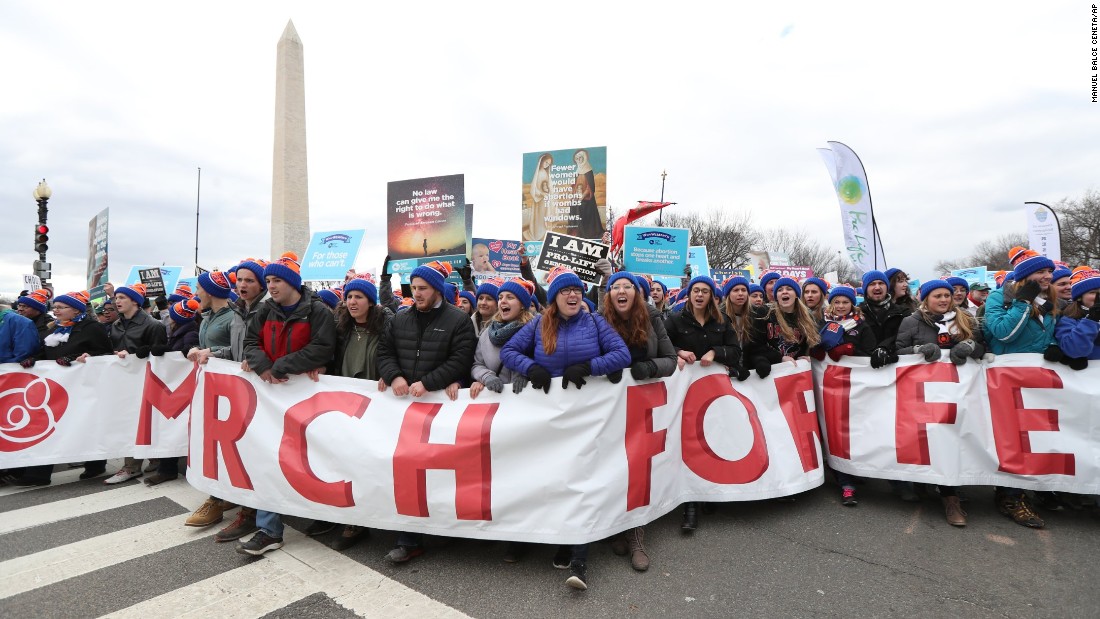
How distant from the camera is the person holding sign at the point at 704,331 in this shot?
4406 mm

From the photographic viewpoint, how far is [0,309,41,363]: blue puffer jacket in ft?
17.4

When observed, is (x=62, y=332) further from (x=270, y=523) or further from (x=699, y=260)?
(x=699, y=260)

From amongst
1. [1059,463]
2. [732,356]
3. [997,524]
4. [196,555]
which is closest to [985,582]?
[997,524]

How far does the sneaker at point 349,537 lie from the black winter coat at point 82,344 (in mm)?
3719

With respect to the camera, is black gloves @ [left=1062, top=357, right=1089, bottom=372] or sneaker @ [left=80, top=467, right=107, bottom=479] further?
sneaker @ [left=80, top=467, right=107, bottom=479]

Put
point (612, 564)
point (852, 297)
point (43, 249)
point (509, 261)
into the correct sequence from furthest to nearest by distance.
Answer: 1. point (509, 261)
2. point (43, 249)
3. point (852, 297)
4. point (612, 564)

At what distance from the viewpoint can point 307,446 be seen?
12.7 feet

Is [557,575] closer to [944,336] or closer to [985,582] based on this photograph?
[985,582]

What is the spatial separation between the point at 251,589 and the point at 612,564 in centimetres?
217

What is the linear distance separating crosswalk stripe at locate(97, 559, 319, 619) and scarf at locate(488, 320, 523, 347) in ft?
6.20

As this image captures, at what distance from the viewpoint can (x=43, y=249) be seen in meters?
15.1

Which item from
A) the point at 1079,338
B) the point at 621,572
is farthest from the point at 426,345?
the point at 1079,338

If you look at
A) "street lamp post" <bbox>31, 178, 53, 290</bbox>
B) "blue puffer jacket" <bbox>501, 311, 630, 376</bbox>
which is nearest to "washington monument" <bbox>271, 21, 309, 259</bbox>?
"street lamp post" <bbox>31, 178, 53, 290</bbox>

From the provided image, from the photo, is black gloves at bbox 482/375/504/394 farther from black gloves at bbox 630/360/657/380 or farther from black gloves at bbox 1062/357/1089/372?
black gloves at bbox 1062/357/1089/372
